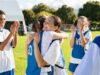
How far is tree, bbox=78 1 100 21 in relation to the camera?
76.2m

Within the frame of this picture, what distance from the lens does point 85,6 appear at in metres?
83.2

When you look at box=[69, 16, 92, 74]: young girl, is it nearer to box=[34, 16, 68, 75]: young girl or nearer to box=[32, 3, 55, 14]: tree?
box=[34, 16, 68, 75]: young girl

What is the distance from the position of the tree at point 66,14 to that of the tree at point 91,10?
220 centimetres

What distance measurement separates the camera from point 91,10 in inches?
3093

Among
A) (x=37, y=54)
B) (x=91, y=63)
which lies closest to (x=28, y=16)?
(x=37, y=54)

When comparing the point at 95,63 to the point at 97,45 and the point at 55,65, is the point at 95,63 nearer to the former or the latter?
the point at 97,45

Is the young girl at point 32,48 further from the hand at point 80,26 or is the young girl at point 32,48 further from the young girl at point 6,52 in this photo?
the hand at point 80,26

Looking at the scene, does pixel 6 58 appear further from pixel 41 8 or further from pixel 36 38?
pixel 41 8

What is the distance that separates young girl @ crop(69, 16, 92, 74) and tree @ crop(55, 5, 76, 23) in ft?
227

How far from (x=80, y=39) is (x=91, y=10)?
72.2m

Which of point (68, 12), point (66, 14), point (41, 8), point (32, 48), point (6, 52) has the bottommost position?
point (66, 14)

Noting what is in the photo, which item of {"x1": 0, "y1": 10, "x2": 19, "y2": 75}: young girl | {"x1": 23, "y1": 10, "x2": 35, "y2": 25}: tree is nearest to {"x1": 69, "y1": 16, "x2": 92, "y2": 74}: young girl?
{"x1": 0, "y1": 10, "x2": 19, "y2": 75}: young girl

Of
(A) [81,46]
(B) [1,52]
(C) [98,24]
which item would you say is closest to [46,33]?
(B) [1,52]

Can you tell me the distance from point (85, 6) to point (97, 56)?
81.4 meters
